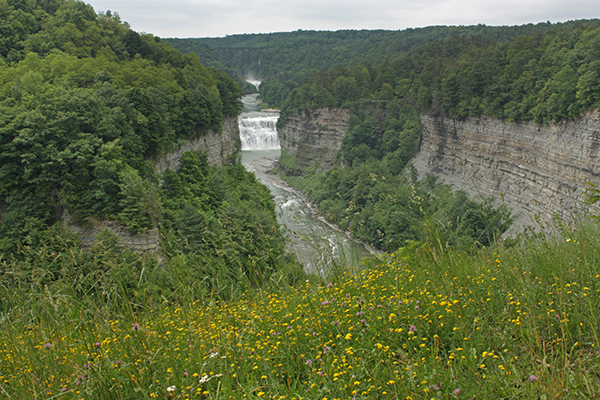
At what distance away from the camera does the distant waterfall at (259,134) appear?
265 ft

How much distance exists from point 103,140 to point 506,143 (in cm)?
3555

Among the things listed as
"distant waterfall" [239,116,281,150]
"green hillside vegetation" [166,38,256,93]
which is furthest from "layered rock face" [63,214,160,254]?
"green hillside vegetation" [166,38,256,93]

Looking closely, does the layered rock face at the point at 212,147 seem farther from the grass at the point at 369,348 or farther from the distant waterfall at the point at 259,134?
the distant waterfall at the point at 259,134

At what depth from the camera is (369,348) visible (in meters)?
3.60

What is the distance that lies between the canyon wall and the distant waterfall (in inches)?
1455

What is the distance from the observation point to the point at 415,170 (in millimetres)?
54938

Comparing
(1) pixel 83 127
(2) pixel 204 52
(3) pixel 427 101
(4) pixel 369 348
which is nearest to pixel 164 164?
(1) pixel 83 127

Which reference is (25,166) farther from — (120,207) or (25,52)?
(25,52)

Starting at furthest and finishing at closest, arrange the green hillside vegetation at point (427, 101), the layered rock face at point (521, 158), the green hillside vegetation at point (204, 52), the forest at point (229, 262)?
the green hillside vegetation at point (204, 52)
the green hillside vegetation at point (427, 101)
the layered rock face at point (521, 158)
the forest at point (229, 262)

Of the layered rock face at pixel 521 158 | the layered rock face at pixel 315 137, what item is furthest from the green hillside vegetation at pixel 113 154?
the layered rock face at pixel 315 137

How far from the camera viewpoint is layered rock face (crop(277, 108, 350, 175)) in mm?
70562

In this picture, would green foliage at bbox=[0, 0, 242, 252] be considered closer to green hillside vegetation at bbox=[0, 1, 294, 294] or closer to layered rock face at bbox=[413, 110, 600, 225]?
green hillside vegetation at bbox=[0, 1, 294, 294]

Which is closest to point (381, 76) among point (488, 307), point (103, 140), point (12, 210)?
point (103, 140)

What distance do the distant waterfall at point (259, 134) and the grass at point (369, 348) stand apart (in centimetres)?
7683
